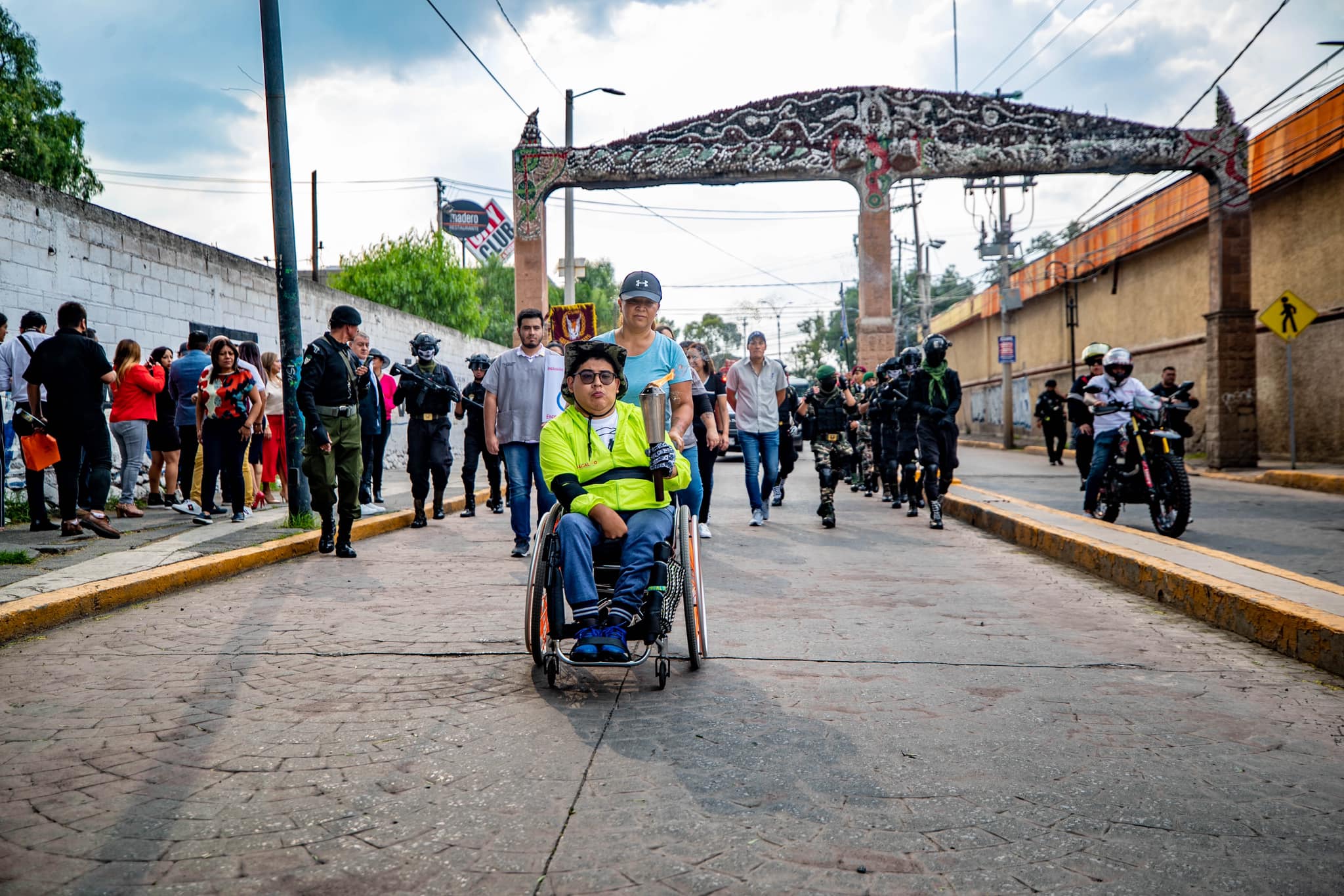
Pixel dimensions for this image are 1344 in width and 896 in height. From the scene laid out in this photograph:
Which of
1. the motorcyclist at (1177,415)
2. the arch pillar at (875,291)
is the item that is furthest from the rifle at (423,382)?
the arch pillar at (875,291)

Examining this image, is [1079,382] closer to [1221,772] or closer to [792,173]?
[1221,772]

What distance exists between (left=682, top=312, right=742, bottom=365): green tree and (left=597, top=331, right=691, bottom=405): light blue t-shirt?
320ft

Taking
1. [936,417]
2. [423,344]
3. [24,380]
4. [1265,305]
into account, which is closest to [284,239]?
[423,344]

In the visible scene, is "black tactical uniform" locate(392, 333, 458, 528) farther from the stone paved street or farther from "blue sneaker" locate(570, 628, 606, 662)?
"blue sneaker" locate(570, 628, 606, 662)

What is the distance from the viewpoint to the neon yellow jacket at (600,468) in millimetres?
4133

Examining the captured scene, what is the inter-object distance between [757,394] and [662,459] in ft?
19.5

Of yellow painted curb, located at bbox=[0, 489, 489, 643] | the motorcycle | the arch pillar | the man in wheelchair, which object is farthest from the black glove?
the arch pillar

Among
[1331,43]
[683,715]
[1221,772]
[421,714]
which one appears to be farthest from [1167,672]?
[1331,43]

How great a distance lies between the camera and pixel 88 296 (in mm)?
10000

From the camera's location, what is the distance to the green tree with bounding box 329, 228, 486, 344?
43344 millimetres

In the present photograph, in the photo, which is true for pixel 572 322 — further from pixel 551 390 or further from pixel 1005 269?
pixel 1005 269

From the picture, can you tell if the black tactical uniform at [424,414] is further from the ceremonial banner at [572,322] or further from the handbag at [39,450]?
the ceremonial banner at [572,322]

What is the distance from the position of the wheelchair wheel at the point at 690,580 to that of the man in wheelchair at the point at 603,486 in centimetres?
7

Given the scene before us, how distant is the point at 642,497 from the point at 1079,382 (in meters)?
7.20
